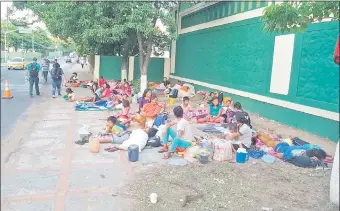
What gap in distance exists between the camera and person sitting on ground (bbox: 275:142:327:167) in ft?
18.9

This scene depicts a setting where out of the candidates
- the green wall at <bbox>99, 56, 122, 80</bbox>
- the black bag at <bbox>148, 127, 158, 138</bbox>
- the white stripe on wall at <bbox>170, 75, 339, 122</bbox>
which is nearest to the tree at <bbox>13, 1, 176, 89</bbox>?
the white stripe on wall at <bbox>170, 75, 339, 122</bbox>

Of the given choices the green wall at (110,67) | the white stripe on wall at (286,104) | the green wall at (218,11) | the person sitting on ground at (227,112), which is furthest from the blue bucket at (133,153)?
the green wall at (110,67)

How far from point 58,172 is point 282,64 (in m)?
6.98

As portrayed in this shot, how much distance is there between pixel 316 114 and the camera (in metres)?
7.98

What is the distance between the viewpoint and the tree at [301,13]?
385 cm

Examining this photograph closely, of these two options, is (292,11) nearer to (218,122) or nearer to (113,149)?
(113,149)

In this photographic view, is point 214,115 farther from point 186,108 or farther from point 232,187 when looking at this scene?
point 232,187

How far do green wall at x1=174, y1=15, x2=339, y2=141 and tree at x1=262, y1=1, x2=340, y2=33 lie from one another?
1120 millimetres

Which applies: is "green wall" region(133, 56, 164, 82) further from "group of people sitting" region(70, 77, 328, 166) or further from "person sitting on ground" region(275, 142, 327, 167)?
"person sitting on ground" region(275, 142, 327, 167)

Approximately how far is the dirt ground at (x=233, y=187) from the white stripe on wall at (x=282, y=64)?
4.03 metres

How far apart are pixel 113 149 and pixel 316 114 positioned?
16.7 feet

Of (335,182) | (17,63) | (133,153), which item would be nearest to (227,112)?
(133,153)

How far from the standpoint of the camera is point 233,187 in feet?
15.6

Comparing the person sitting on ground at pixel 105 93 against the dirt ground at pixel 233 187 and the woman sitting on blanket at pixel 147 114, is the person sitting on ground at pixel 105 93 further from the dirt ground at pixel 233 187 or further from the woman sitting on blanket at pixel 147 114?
the dirt ground at pixel 233 187
